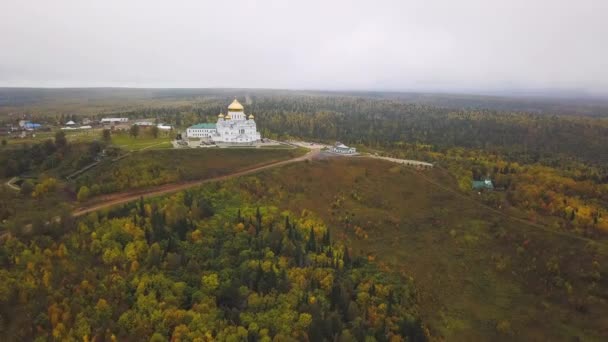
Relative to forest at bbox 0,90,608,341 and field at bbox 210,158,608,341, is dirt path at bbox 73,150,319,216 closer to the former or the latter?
forest at bbox 0,90,608,341

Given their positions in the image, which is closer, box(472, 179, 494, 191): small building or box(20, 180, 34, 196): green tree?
box(20, 180, 34, 196): green tree

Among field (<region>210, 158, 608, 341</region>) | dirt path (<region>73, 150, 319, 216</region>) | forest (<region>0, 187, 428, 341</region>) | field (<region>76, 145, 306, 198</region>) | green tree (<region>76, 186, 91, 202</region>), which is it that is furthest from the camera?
field (<region>76, 145, 306, 198</region>)

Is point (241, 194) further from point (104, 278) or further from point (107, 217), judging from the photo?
A: point (104, 278)

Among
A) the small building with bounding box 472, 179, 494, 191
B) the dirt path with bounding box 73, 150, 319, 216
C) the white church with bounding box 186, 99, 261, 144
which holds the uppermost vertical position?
the white church with bounding box 186, 99, 261, 144

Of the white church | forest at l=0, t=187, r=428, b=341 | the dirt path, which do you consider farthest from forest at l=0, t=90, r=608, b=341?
the white church

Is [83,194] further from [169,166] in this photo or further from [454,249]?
[454,249]

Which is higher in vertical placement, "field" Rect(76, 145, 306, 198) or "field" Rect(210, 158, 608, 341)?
"field" Rect(76, 145, 306, 198)

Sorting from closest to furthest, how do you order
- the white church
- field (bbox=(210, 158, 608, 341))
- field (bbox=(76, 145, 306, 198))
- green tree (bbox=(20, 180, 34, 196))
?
field (bbox=(210, 158, 608, 341)) < green tree (bbox=(20, 180, 34, 196)) < field (bbox=(76, 145, 306, 198)) < the white church

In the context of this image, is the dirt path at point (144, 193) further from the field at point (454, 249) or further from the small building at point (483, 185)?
the small building at point (483, 185)
